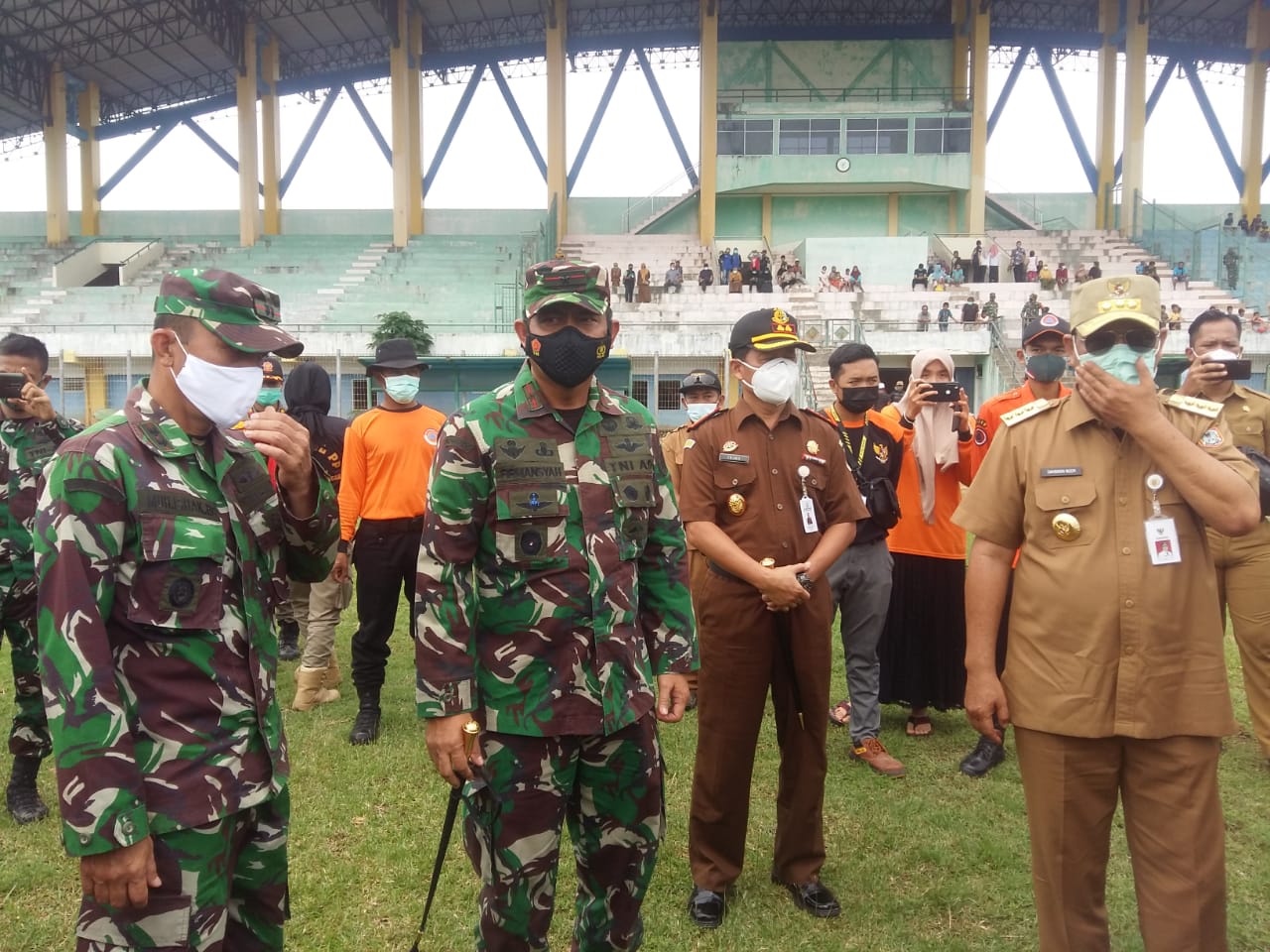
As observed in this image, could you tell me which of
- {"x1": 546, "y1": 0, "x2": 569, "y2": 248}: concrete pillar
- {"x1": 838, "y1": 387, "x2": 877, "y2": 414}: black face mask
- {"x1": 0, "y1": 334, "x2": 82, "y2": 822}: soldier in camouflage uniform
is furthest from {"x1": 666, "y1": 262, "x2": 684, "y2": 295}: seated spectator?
{"x1": 0, "y1": 334, "x2": 82, "y2": 822}: soldier in camouflage uniform

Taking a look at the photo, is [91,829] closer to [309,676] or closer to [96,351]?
[309,676]

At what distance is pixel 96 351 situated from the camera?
1017 inches

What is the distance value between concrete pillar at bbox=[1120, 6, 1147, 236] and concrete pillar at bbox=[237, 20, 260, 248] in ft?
111

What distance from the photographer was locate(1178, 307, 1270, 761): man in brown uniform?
4.19 metres

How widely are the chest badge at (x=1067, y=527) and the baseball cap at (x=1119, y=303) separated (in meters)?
0.51

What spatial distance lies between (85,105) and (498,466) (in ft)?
144

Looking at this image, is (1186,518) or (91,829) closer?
(91,829)

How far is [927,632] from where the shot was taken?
5.00 meters

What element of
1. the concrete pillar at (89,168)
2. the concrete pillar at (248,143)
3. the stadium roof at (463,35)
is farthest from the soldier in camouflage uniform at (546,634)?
the concrete pillar at (89,168)

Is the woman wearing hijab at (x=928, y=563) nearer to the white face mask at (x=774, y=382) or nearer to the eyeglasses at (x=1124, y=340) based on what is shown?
the white face mask at (x=774, y=382)

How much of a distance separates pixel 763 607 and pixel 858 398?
1.61m

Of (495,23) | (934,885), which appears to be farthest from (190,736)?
(495,23)

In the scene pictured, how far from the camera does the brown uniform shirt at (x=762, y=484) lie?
3453mm

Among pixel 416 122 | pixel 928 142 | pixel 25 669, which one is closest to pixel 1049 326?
pixel 25 669
